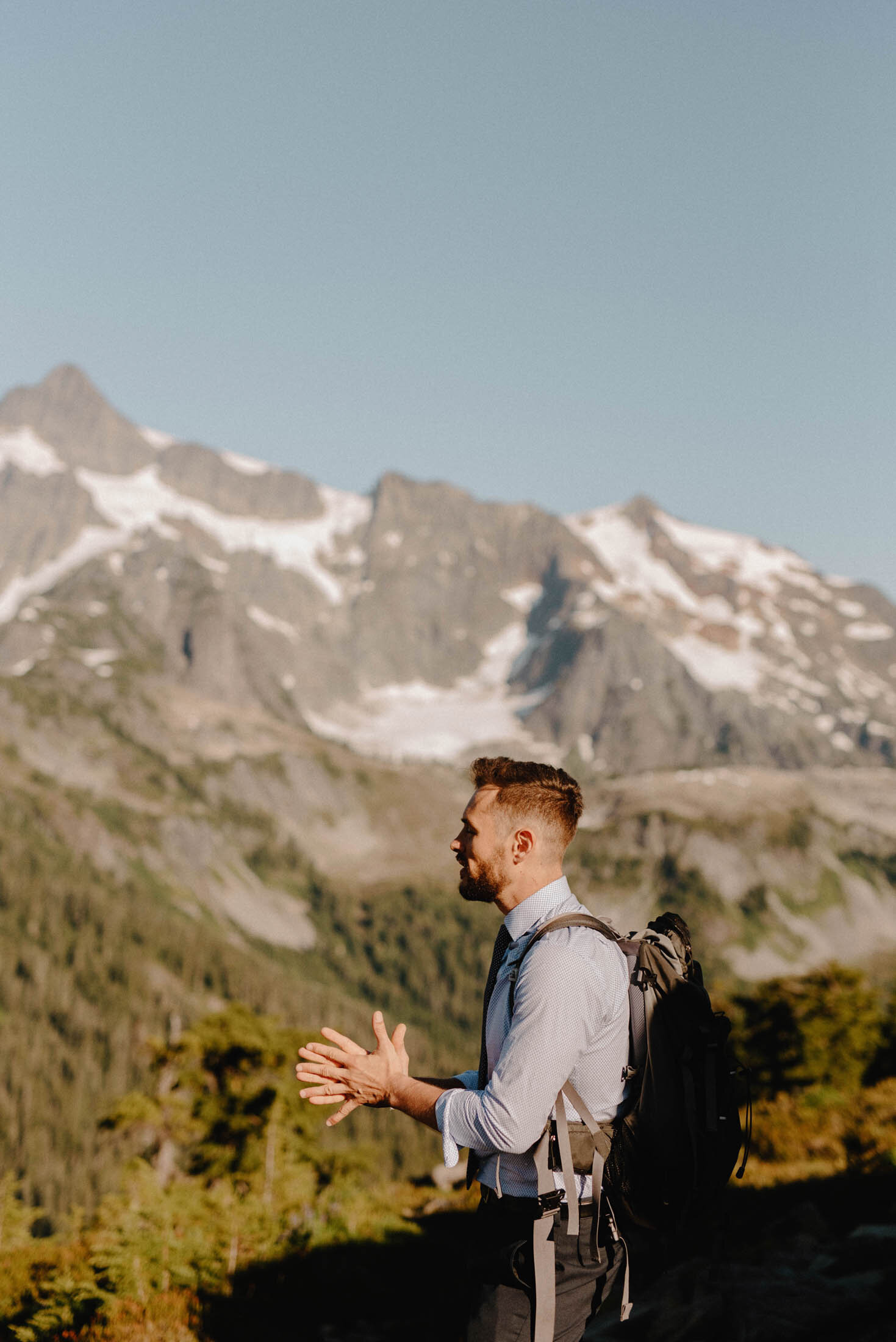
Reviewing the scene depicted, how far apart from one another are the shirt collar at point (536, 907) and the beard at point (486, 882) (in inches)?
5.5

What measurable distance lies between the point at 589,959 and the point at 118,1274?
26.5 ft

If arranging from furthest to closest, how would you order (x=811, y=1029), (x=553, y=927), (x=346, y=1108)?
1. (x=811, y=1029)
2. (x=346, y=1108)
3. (x=553, y=927)

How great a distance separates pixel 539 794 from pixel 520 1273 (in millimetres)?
2255

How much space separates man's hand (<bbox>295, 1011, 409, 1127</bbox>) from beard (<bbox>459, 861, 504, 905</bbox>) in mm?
784

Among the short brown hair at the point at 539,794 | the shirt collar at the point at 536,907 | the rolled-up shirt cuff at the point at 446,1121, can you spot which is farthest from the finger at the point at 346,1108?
the short brown hair at the point at 539,794

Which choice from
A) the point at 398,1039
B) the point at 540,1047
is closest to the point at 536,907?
the point at 540,1047

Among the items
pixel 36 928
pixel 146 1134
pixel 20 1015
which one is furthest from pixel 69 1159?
pixel 146 1134

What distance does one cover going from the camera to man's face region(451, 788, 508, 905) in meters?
5.07

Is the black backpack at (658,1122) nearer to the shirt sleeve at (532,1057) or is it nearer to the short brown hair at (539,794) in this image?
the shirt sleeve at (532,1057)

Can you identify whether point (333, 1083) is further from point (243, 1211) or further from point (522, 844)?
point (243, 1211)

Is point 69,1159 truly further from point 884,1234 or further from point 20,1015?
point 884,1234

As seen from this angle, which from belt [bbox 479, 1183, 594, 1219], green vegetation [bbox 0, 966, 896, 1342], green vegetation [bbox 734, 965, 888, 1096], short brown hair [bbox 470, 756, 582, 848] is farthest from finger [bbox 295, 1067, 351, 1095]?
green vegetation [bbox 734, 965, 888, 1096]

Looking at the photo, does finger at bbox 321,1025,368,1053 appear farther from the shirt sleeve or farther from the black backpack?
the black backpack

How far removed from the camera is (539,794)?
507cm
